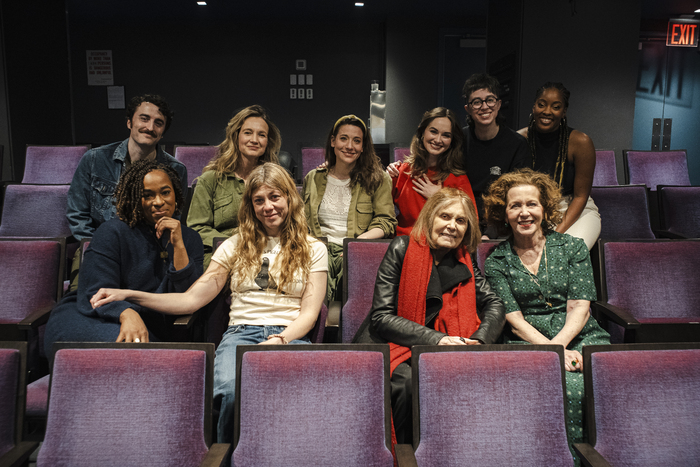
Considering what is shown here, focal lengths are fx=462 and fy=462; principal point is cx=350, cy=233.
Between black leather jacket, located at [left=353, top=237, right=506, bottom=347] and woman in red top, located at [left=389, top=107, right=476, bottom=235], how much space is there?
671 mm

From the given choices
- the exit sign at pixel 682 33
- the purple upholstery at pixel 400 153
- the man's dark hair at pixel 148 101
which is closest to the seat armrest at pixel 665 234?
the purple upholstery at pixel 400 153

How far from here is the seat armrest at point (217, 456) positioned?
1.14m

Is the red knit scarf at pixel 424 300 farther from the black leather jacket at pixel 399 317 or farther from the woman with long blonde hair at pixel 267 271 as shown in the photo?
the woman with long blonde hair at pixel 267 271

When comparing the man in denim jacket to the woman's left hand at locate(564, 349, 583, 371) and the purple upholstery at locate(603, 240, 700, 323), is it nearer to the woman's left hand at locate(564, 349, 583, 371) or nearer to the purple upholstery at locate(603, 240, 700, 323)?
the woman's left hand at locate(564, 349, 583, 371)

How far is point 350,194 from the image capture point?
2439mm

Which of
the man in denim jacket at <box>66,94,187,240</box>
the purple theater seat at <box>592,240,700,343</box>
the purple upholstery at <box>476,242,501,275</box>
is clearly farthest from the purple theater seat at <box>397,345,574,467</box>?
the man in denim jacket at <box>66,94,187,240</box>

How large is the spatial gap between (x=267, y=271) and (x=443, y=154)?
1196 millimetres

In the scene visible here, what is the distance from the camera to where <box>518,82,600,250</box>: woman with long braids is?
8.11ft

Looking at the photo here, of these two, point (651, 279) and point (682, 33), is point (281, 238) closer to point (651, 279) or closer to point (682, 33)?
point (651, 279)

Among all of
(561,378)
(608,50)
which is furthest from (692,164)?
(561,378)

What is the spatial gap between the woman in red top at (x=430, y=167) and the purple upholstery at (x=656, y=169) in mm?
2498

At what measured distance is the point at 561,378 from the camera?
1275 millimetres

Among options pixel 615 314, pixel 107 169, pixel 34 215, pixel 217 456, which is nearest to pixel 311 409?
pixel 217 456

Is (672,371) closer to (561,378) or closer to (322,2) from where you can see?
(561,378)
